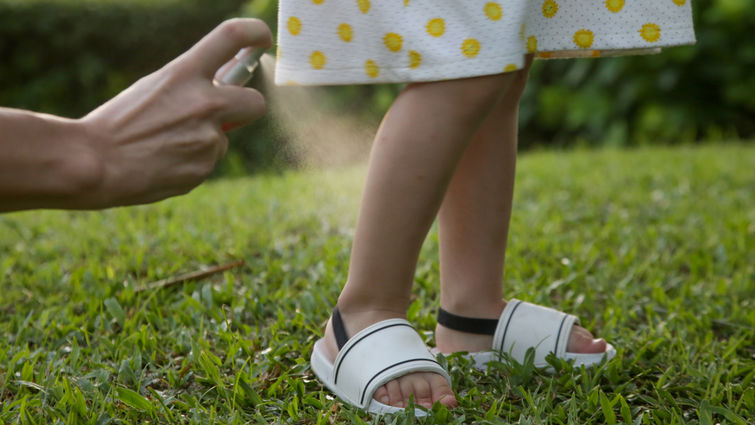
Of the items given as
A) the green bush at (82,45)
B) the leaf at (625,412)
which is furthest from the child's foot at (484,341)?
the green bush at (82,45)

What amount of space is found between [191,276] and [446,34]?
3.36 ft

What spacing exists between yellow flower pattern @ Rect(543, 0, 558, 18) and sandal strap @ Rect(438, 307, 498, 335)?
Answer: 0.56m

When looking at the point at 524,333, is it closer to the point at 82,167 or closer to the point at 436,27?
the point at 436,27

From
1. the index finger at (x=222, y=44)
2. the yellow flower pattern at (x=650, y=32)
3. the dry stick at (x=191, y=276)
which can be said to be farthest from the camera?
the dry stick at (x=191, y=276)

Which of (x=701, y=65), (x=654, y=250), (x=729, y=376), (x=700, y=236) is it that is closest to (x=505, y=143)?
(x=729, y=376)

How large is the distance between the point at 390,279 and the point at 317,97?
4.13 metres

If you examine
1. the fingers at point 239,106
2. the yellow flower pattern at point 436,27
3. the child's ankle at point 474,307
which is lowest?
the child's ankle at point 474,307

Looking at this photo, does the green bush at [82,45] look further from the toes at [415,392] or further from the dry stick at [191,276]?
the toes at [415,392]

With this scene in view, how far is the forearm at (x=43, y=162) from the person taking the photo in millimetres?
773

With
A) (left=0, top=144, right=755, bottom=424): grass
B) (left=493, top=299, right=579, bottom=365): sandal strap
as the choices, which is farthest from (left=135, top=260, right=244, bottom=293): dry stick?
(left=493, top=299, right=579, bottom=365): sandal strap

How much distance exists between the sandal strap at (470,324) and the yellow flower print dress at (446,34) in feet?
1.63

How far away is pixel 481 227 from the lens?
1371mm

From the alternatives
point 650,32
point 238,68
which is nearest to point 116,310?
point 238,68

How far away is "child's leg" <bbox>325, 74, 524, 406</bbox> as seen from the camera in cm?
112
